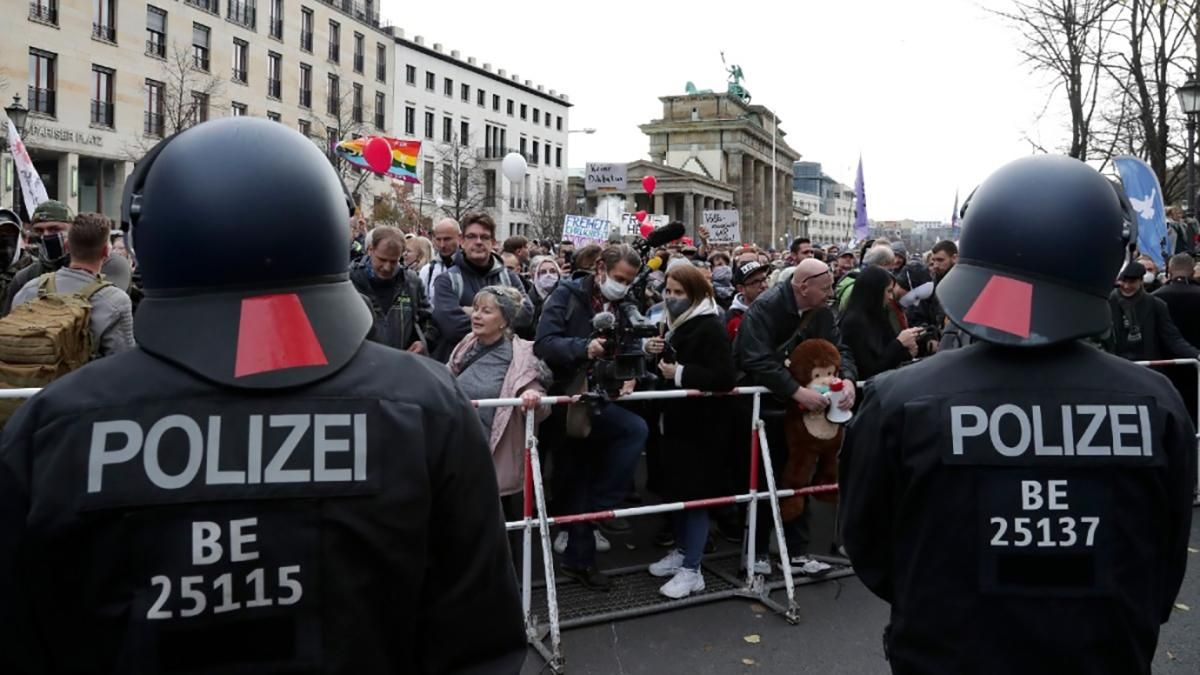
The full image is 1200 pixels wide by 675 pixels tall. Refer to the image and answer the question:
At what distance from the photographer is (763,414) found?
20.0 ft

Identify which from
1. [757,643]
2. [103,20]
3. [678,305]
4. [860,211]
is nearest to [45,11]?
[103,20]

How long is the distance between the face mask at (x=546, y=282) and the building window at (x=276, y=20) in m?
43.2

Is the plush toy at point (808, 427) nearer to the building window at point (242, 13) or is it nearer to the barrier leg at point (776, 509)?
the barrier leg at point (776, 509)

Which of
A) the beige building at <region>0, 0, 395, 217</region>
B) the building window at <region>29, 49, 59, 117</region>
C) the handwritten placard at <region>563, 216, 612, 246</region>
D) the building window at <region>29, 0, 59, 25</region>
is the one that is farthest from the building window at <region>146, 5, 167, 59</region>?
the handwritten placard at <region>563, 216, 612, 246</region>

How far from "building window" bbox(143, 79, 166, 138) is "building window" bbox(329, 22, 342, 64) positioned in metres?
15.2

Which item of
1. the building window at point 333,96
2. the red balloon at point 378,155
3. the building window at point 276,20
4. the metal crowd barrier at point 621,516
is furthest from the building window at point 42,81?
the metal crowd barrier at point 621,516

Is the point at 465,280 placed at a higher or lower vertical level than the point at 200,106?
lower

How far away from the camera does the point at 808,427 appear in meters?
6.02

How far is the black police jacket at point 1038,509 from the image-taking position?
2.12m

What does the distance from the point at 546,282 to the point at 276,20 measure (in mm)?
44090

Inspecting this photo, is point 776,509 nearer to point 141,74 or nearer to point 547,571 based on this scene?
point 547,571

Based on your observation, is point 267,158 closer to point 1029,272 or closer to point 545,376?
point 1029,272

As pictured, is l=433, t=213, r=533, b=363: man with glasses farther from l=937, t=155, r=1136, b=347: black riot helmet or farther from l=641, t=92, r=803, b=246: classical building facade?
l=641, t=92, r=803, b=246: classical building facade

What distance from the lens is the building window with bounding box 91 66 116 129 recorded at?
3491 centimetres
